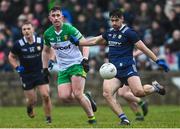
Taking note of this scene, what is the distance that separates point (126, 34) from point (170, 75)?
10793 mm

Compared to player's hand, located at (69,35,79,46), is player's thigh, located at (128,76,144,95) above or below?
below

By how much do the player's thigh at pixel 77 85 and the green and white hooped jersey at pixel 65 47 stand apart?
15.2 inches

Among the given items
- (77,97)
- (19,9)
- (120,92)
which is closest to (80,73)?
(77,97)

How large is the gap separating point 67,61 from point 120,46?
1332mm

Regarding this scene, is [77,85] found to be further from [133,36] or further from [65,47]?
[133,36]

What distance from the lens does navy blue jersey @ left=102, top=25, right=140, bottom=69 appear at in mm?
16234

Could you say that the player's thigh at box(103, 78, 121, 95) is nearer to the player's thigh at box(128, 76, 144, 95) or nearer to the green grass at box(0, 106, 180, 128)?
the player's thigh at box(128, 76, 144, 95)

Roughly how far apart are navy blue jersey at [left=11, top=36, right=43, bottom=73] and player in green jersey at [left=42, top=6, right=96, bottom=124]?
2.12 metres

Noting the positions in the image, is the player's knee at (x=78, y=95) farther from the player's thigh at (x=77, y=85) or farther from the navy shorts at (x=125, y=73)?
the navy shorts at (x=125, y=73)

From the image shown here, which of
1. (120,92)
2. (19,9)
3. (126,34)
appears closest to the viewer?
(126,34)

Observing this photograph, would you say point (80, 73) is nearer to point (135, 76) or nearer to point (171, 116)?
point (135, 76)

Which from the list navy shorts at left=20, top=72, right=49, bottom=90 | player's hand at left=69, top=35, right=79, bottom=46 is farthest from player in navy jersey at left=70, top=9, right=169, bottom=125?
navy shorts at left=20, top=72, right=49, bottom=90

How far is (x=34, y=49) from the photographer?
752 inches

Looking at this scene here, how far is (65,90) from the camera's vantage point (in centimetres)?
1666
